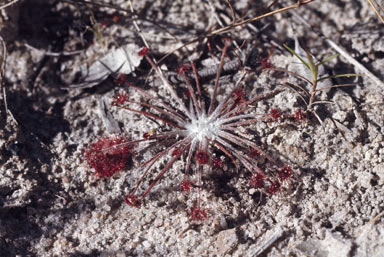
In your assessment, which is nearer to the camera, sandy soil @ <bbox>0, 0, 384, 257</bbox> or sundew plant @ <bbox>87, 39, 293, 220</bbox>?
sandy soil @ <bbox>0, 0, 384, 257</bbox>

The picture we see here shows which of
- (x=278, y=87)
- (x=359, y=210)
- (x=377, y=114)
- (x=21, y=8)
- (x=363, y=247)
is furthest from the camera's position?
(x=21, y=8)

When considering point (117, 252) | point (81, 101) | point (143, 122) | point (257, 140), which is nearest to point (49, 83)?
point (81, 101)

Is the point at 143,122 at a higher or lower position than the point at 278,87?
higher

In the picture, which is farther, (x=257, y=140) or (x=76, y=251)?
(x=257, y=140)

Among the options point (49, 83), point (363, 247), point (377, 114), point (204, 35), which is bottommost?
point (363, 247)

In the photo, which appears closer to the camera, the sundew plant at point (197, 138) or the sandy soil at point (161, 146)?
the sandy soil at point (161, 146)

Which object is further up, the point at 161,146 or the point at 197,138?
the point at 161,146

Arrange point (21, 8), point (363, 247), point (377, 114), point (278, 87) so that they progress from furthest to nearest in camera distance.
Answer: point (21, 8) < point (278, 87) < point (377, 114) < point (363, 247)

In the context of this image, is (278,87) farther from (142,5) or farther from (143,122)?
(142,5)
